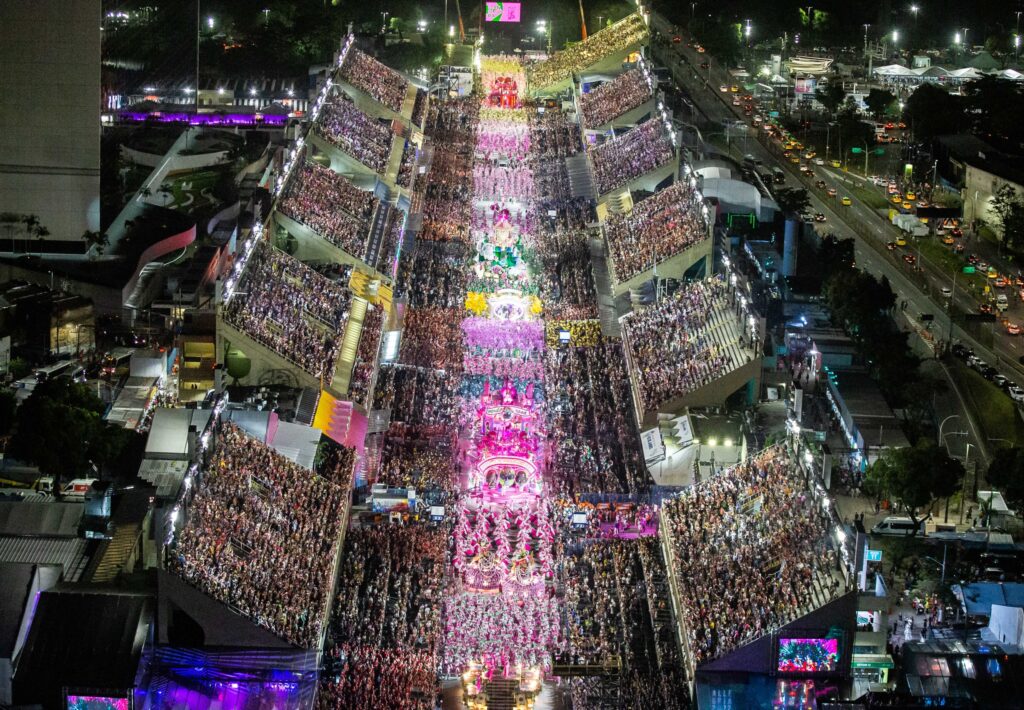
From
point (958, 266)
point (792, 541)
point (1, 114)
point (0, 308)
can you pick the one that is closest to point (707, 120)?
point (958, 266)

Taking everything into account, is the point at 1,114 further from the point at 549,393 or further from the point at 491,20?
the point at 491,20

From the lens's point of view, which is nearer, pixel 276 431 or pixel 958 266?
pixel 276 431

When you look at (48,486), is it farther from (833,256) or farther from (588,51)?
(588,51)

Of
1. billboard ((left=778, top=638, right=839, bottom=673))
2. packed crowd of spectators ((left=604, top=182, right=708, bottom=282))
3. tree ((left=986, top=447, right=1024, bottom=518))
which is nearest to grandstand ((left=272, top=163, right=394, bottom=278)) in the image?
packed crowd of spectators ((left=604, top=182, right=708, bottom=282))

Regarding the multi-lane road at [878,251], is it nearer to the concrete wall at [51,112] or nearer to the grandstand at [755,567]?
the grandstand at [755,567]

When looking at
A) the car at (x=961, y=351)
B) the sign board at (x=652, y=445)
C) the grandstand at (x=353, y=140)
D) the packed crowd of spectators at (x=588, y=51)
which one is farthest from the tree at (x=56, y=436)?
the packed crowd of spectators at (x=588, y=51)

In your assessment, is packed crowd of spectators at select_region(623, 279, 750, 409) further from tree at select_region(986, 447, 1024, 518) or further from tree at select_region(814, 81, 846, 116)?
tree at select_region(814, 81, 846, 116)

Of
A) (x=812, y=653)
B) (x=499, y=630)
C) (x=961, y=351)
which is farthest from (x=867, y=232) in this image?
(x=812, y=653)
